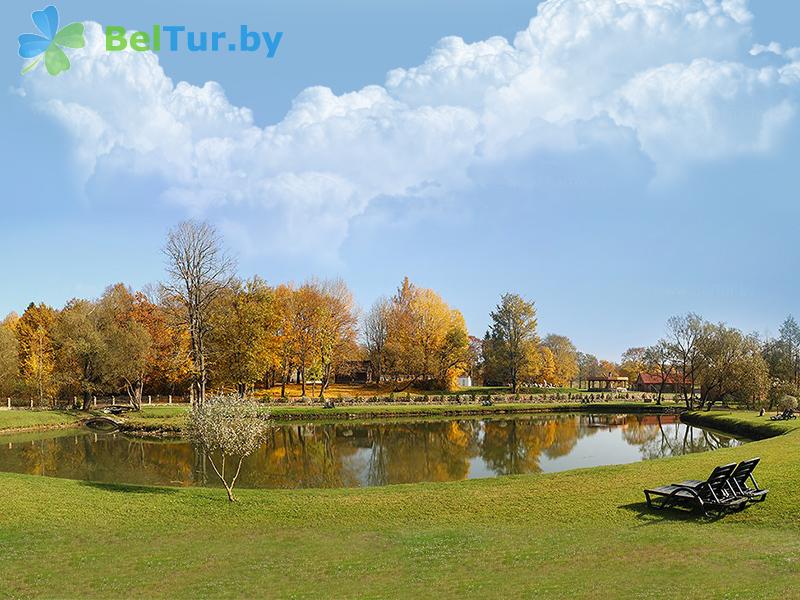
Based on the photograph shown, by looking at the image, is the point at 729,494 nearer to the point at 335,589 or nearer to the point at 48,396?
the point at 335,589

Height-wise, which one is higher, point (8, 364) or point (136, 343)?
point (136, 343)

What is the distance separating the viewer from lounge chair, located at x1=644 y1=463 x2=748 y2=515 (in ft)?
47.0

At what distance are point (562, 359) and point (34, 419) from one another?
307 feet

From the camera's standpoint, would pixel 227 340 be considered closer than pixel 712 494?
No

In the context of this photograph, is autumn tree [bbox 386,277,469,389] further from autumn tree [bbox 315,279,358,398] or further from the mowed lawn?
the mowed lawn

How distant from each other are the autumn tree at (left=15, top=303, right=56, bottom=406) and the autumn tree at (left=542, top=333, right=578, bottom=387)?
2895 inches

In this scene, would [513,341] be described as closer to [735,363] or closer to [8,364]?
[735,363]

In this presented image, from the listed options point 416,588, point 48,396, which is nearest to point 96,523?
point 416,588

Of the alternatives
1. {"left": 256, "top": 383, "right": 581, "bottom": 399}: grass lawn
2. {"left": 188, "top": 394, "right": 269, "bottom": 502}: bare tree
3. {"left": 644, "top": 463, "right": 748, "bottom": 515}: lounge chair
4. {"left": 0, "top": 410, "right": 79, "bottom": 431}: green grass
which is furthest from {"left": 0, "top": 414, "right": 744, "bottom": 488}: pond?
{"left": 256, "top": 383, "right": 581, "bottom": 399}: grass lawn

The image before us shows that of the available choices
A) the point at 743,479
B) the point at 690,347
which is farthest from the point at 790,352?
the point at 743,479

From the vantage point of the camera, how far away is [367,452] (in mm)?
34281

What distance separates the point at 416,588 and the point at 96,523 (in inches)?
374

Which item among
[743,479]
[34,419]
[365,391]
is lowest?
[34,419]

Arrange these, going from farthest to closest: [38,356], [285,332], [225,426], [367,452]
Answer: [285,332] < [38,356] < [367,452] < [225,426]
